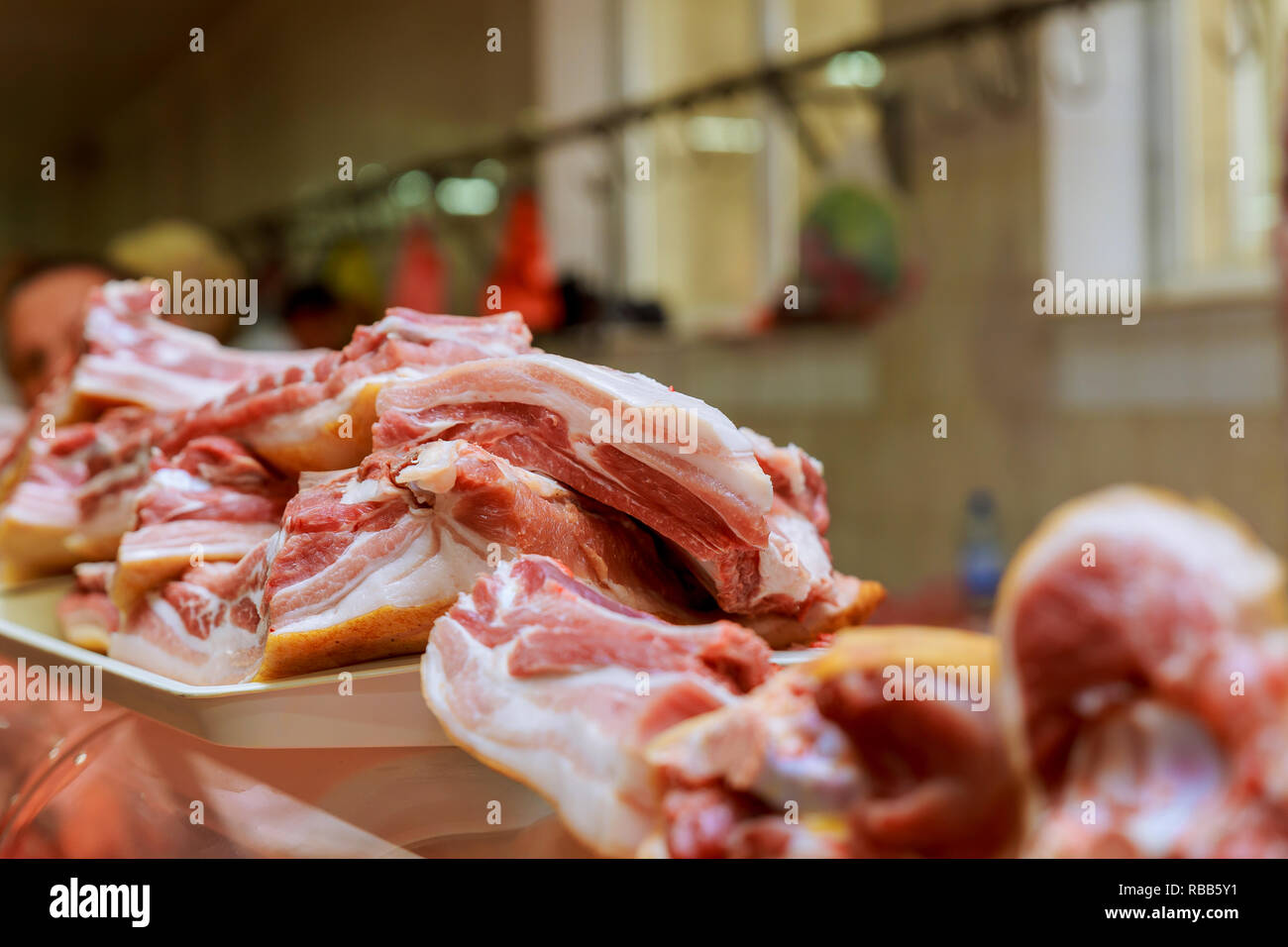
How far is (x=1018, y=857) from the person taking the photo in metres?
0.52

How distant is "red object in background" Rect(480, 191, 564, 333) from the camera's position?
5.11 m

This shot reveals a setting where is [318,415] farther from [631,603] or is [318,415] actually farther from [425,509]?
[631,603]

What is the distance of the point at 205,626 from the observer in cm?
104

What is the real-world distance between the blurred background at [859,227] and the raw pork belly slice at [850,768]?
0.66 m

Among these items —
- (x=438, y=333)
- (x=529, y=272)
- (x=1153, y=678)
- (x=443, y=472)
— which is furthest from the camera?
(x=529, y=272)

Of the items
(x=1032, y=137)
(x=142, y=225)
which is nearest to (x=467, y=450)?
(x=1032, y=137)

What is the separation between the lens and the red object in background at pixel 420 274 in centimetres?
546

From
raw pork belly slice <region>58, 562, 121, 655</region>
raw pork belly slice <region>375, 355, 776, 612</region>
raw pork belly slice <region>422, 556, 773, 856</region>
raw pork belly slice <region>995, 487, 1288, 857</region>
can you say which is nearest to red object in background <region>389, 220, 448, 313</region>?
raw pork belly slice <region>58, 562, 121, 655</region>

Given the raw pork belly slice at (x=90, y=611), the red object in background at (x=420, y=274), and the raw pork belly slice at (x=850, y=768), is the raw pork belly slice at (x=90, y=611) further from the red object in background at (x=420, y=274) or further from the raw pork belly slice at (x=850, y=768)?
the red object in background at (x=420, y=274)

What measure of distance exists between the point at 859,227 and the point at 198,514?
324cm

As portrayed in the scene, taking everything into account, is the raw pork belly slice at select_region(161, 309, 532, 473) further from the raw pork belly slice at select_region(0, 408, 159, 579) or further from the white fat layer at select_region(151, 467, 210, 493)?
the raw pork belly slice at select_region(0, 408, 159, 579)

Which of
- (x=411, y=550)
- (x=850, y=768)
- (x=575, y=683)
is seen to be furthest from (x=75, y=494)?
(x=850, y=768)

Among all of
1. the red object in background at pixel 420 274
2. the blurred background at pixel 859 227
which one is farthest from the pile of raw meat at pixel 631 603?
the red object in background at pixel 420 274

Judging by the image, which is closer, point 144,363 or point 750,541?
point 750,541
